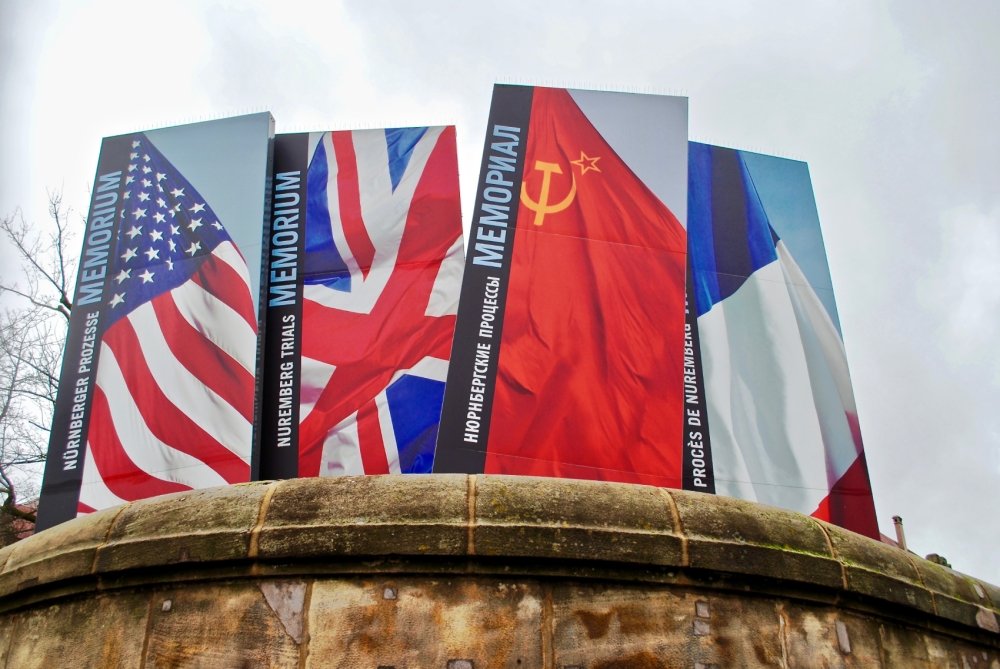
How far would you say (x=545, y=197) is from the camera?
1261 centimetres

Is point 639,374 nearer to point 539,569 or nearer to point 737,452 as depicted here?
point 737,452

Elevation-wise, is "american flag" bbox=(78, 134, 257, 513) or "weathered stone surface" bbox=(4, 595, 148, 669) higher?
"american flag" bbox=(78, 134, 257, 513)

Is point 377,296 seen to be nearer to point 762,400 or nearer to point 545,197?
point 545,197

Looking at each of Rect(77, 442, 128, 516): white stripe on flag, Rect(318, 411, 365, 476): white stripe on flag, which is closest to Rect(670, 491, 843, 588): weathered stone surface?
Rect(318, 411, 365, 476): white stripe on flag

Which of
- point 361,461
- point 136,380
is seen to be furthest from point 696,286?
point 136,380

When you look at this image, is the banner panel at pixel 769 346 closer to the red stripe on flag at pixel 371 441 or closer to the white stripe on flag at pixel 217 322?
the red stripe on flag at pixel 371 441

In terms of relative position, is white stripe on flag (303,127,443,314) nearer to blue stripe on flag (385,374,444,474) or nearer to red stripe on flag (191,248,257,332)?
red stripe on flag (191,248,257,332)

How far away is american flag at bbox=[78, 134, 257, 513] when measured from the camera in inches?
470

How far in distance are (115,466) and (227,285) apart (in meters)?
2.36

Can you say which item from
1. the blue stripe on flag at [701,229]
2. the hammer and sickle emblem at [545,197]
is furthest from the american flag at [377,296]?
the blue stripe on flag at [701,229]

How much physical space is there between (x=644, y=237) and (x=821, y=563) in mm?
7114

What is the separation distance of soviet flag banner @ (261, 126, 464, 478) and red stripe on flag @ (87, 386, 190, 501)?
1190 millimetres

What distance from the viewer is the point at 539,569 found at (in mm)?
5387

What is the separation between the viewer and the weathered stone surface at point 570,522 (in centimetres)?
536
